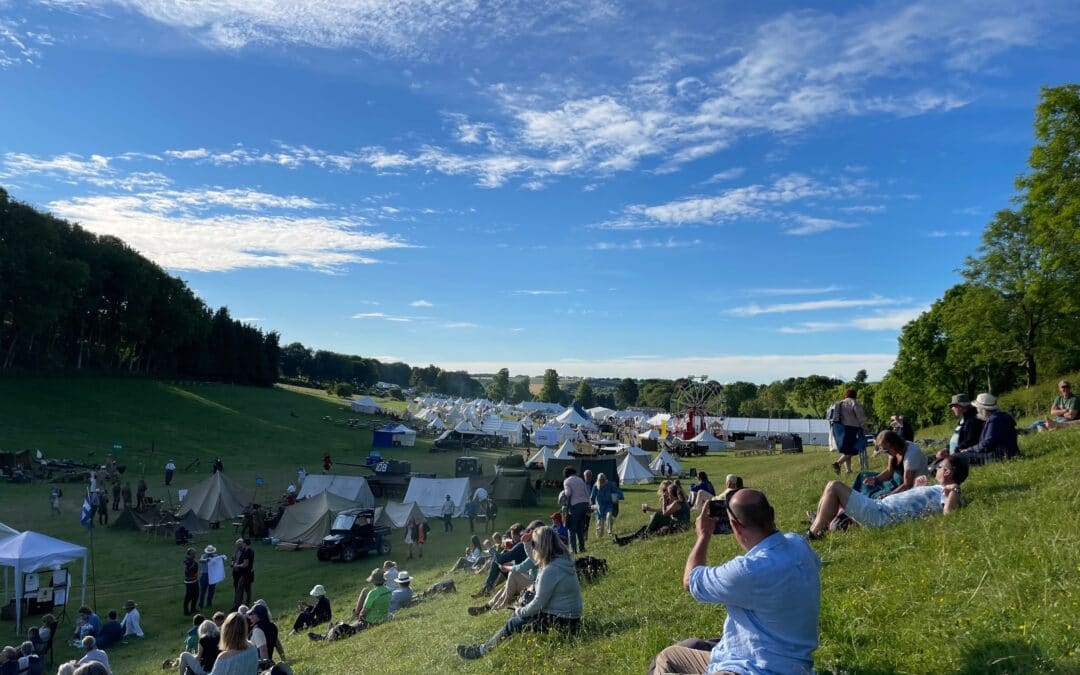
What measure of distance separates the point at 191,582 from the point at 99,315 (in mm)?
57470

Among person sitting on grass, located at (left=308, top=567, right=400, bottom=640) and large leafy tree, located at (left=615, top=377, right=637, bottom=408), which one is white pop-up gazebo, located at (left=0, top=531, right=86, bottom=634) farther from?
large leafy tree, located at (left=615, top=377, right=637, bottom=408)

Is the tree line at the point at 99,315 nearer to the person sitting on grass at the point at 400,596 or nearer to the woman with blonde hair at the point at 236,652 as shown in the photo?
the person sitting on grass at the point at 400,596

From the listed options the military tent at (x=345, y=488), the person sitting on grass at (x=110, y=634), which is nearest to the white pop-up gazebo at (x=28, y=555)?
the person sitting on grass at (x=110, y=634)

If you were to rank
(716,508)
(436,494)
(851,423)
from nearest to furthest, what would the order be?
(716,508) → (851,423) → (436,494)

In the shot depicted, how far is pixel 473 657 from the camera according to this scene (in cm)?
631

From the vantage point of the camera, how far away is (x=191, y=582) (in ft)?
46.9

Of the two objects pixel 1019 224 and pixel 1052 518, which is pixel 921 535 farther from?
pixel 1019 224

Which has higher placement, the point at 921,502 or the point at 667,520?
the point at 921,502

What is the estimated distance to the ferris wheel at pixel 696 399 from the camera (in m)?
63.5

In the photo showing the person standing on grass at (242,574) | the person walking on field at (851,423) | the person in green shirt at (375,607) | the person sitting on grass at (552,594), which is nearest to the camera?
the person sitting on grass at (552,594)

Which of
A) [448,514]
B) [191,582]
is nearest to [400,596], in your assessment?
[191,582]

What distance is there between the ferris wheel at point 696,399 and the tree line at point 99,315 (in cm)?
5345

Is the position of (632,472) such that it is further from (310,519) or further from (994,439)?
(994,439)

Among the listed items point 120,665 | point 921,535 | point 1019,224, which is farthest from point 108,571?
point 1019,224
